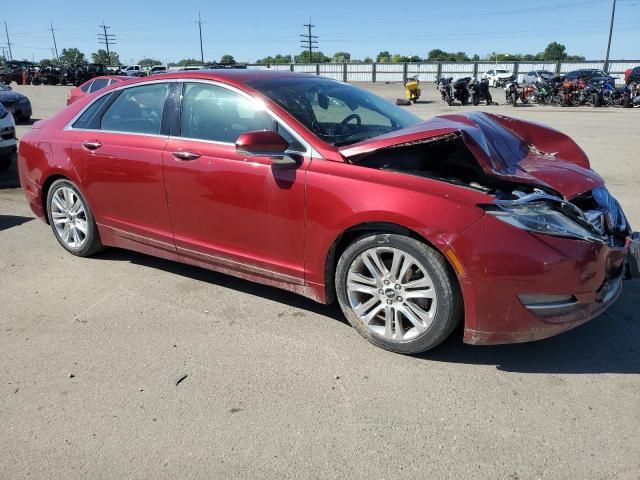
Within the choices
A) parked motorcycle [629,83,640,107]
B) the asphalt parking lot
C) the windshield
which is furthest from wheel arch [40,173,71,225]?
parked motorcycle [629,83,640,107]

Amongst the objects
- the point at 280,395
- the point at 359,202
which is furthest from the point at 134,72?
the point at 280,395

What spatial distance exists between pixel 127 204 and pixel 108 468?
2415 mm

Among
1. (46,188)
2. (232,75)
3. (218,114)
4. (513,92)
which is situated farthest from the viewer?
(513,92)

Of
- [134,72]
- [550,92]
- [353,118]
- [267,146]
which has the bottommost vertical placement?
[550,92]

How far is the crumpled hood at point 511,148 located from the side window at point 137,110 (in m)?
1.70

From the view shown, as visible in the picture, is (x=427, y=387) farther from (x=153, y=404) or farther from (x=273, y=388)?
(x=153, y=404)

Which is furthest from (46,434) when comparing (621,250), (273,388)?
(621,250)

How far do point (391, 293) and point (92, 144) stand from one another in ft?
9.49

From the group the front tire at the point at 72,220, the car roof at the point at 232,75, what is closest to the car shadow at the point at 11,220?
the front tire at the point at 72,220

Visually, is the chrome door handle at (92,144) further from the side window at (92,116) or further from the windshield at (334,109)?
the windshield at (334,109)

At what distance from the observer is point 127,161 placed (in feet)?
13.8

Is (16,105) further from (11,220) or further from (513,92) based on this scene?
(513,92)

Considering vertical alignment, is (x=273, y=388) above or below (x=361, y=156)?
below

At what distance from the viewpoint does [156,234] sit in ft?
14.0
